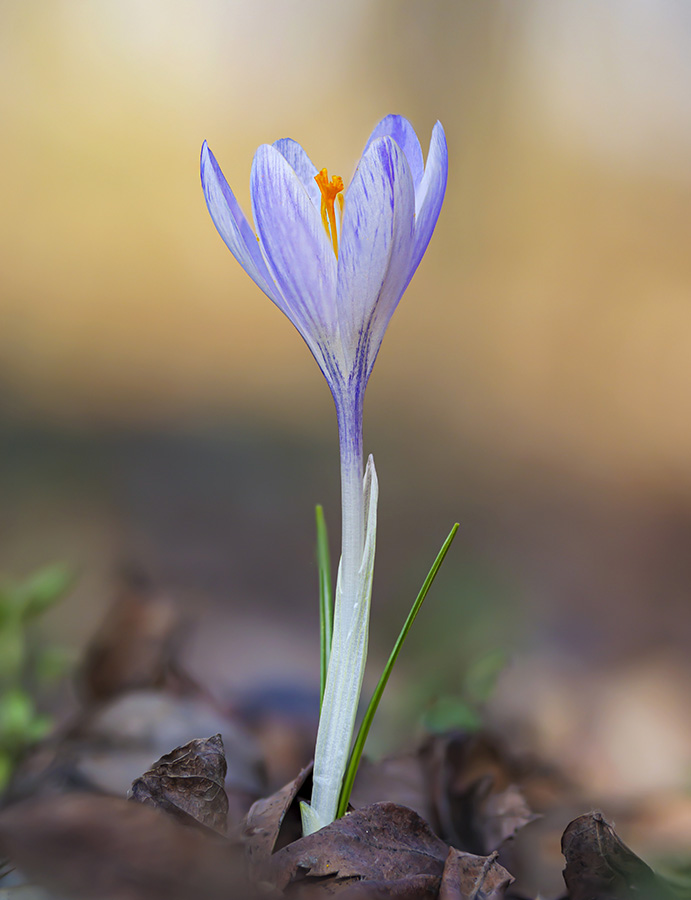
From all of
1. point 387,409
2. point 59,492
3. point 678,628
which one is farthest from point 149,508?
point 678,628

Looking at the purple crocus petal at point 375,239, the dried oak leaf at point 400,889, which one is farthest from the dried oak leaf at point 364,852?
the purple crocus petal at point 375,239

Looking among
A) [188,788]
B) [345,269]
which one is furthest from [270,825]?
[345,269]

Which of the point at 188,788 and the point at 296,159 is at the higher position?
the point at 296,159

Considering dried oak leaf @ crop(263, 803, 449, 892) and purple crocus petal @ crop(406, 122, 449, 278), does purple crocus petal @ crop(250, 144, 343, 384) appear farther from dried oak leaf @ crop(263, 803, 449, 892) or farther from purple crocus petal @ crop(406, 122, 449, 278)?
dried oak leaf @ crop(263, 803, 449, 892)

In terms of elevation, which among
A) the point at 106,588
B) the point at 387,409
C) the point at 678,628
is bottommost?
the point at 678,628

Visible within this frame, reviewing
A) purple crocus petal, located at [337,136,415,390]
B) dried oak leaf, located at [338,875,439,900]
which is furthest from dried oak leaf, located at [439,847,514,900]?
purple crocus petal, located at [337,136,415,390]

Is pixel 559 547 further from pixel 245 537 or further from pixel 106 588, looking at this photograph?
pixel 106 588

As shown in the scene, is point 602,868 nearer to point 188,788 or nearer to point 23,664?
point 188,788
